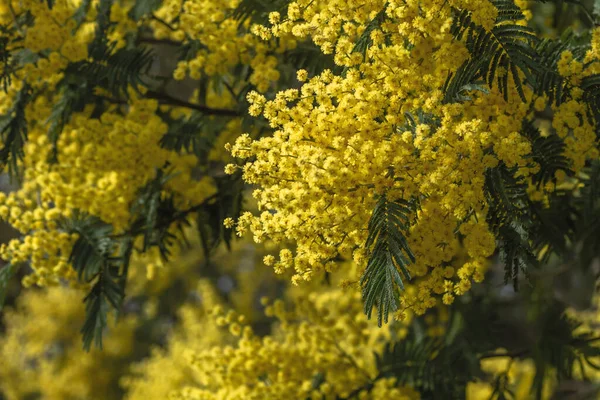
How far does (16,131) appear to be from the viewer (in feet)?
12.6

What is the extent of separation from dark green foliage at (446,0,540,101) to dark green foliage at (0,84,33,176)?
2.16 meters

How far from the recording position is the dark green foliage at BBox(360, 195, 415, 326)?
244 centimetres

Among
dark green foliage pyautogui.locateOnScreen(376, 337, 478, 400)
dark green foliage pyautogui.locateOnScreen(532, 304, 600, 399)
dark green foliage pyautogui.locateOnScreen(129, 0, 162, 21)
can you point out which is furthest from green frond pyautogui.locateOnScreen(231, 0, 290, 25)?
dark green foliage pyautogui.locateOnScreen(532, 304, 600, 399)

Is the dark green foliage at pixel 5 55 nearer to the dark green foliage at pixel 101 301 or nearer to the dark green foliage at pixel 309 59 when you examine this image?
the dark green foliage at pixel 101 301

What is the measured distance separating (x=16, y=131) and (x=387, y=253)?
85.3 inches

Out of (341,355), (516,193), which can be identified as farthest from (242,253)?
(516,193)

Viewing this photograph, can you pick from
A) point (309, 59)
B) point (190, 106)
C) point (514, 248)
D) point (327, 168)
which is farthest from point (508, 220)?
point (190, 106)

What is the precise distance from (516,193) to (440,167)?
1.52 feet

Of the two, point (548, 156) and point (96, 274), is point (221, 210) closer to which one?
point (96, 274)

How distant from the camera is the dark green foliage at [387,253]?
96.0 inches

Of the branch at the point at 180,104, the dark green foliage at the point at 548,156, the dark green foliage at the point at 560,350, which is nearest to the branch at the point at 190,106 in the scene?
the branch at the point at 180,104

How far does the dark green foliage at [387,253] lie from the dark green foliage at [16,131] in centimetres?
204

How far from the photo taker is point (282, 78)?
3.85 metres

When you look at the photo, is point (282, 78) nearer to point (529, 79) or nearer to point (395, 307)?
point (529, 79)
